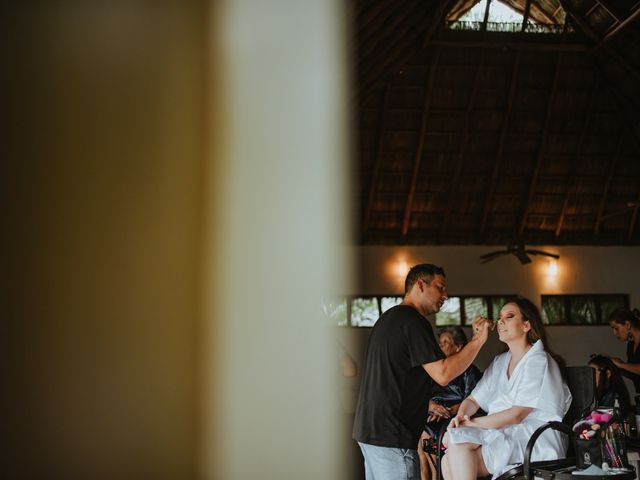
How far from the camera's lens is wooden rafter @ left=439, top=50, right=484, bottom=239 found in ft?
34.4

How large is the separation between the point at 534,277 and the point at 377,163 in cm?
334

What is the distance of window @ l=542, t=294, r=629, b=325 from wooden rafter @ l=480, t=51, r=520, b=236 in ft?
5.65

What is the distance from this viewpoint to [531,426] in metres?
2.96

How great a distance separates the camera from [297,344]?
69 centimetres

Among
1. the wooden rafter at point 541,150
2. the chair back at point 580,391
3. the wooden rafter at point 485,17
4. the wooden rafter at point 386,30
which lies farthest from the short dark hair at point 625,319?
the wooden rafter at point 541,150

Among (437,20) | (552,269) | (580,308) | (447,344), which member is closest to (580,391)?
(447,344)

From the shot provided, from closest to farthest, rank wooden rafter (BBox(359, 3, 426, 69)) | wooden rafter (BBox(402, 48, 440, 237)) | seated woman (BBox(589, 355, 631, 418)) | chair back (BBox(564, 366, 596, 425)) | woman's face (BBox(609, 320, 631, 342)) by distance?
chair back (BBox(564, 366, 596, 425)) → seated woman (BBox(589, 355, 631, 418)) → woman's face (BBox(609, 320, 631, 342)) → wooden rafter (BBox(359, 3, 426, 69)) → wooden rafter (BBox(402, 48, 440, 237))

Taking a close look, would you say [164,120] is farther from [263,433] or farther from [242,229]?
[263,433]

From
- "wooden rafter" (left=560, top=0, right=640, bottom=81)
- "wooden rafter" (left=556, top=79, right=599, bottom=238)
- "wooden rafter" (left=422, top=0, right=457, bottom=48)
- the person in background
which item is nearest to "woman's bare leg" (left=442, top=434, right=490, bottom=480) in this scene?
Result: the person in background

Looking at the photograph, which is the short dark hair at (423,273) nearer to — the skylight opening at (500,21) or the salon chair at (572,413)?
the salon chair at (572,413)

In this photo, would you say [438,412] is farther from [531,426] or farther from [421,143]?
[421,143]

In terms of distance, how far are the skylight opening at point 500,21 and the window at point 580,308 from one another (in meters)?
4.35

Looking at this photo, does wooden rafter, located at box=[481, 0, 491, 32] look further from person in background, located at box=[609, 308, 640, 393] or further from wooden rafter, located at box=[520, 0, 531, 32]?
person in background, located at box=[609, 308, 640, 393]

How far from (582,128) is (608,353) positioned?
12.2ft
